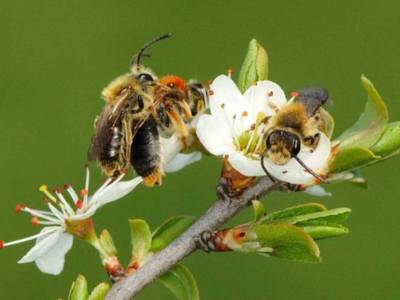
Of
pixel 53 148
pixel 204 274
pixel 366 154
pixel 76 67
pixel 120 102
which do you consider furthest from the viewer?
pixel 76 67

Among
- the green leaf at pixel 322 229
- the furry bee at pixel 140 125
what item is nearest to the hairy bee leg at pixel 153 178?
the furry bee at pixel 140 125

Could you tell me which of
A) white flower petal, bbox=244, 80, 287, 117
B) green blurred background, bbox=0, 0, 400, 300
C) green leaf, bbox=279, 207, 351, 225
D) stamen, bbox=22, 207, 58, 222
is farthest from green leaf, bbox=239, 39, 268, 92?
green blurred background, bbox=0, 0, 400, 300

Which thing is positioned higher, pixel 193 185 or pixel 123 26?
pixel 123 26

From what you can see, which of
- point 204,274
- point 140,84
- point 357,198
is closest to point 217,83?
point 140,84

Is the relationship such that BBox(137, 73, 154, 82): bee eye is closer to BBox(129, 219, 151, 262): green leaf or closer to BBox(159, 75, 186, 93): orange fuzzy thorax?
BBox(159, 75, 186, 93): orange fuzzy thorax

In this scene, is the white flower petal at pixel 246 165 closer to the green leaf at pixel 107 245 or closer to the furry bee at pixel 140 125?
the furry bee at pixel 140 125

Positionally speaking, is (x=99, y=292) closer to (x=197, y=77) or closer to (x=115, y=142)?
(x=115, y=142)

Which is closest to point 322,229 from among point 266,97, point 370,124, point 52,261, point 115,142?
point 370,124

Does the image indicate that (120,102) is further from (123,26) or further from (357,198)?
(123,26)
